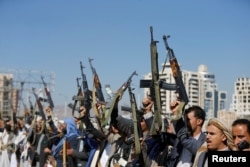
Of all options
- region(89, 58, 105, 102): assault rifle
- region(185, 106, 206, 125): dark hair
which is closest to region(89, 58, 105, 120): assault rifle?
region(89, 58, 105, 102): assault rifle

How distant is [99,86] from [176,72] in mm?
3436

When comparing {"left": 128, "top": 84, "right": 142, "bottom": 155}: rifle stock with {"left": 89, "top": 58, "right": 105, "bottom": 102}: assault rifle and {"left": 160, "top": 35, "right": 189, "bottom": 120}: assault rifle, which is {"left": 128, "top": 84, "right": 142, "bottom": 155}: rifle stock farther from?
{"left": 89, "top": 58, "right": 105, "bottom": 102}: assault rifle

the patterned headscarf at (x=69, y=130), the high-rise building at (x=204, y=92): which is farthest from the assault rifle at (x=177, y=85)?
the high-rise building at (x=204, y=92)

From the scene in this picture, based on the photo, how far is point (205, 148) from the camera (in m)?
5.27

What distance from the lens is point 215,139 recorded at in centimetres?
505

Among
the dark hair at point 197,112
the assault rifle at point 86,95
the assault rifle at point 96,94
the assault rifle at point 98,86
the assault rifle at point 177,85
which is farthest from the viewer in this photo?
the assault rifle at point 98,86

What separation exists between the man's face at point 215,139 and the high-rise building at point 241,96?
9068 centimetres

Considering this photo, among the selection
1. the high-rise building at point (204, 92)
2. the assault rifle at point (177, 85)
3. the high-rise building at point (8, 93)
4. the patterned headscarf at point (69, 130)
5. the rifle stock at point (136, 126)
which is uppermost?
the assault rifle at point (177, 85)

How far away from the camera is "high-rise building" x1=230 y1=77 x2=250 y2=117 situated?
9725 cm

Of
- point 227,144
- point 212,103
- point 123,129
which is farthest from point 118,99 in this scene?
point 212,103

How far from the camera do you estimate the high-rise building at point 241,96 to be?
9725 cm

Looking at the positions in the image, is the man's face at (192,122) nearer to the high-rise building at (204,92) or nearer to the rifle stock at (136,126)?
the rifle stock at (136,126)

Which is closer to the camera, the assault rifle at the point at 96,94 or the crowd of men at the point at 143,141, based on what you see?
the crowd of men at the point at 143,141

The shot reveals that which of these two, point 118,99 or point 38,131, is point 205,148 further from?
point 38,131
